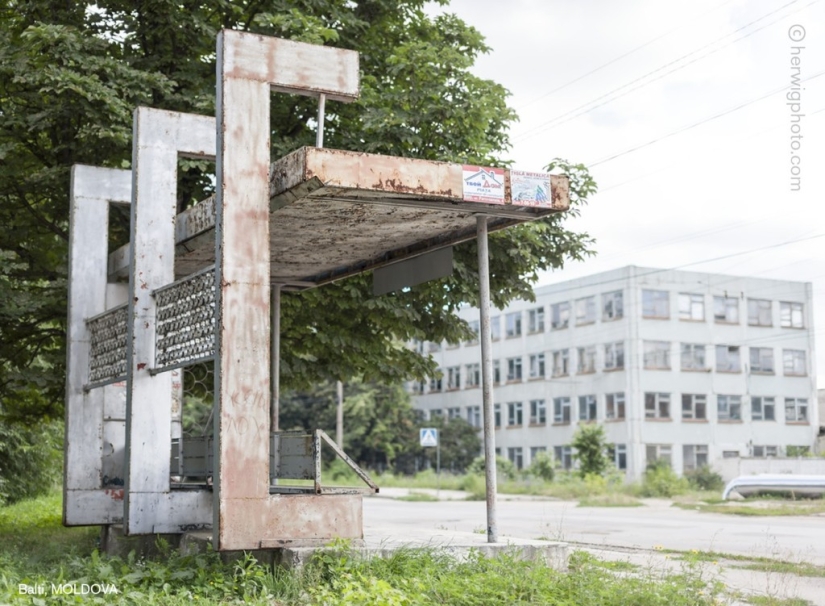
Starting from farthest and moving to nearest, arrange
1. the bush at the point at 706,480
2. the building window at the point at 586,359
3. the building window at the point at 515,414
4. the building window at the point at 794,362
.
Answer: the building window at the point at 515,414 < the building window at the point at 794,362 < the building window at the point at 586,359 < the bush at the point at 706,480

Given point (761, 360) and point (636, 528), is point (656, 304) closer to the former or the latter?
point (761, 360)

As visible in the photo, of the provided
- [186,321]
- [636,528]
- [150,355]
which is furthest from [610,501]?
[186,321]

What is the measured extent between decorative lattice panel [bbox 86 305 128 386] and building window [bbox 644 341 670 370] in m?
49.2

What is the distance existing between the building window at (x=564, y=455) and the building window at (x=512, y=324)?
8131 mm

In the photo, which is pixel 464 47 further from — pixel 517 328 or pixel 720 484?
pixel 517 328

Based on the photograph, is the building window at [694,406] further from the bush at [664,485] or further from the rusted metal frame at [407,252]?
the rusted metal frame at [407,252]

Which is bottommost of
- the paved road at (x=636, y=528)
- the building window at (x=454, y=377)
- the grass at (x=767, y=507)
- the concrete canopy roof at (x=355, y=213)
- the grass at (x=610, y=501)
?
the grass at (x=610, y=501)

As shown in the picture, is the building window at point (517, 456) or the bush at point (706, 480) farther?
the building window at point (517, 456)

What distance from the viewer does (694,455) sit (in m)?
59.2

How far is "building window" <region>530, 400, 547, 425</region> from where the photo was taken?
65688 millimetres

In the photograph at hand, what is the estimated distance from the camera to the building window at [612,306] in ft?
193

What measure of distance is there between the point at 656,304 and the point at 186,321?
51.6m

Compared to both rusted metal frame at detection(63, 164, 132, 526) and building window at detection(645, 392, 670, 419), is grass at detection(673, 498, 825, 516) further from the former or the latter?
building window at detection(645, 392, 670, 419)

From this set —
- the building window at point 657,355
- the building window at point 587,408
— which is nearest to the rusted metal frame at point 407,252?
the building window at point 657,355
